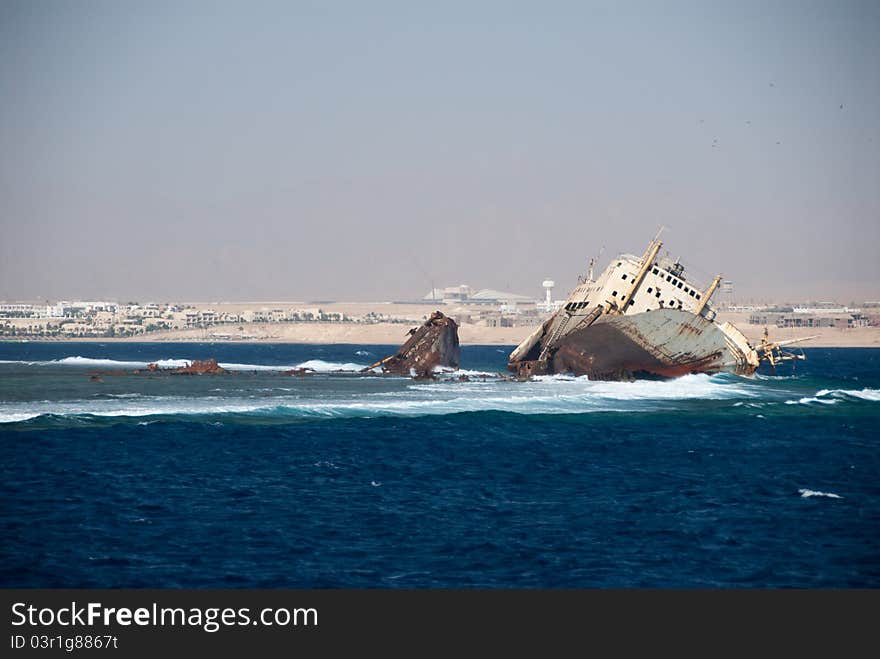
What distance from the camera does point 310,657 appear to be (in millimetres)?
19250

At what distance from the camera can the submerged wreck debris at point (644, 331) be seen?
7631cm

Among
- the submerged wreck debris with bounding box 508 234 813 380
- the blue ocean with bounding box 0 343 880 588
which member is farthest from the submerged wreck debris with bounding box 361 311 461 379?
the blue ocean with bounding box 0 343 880 588

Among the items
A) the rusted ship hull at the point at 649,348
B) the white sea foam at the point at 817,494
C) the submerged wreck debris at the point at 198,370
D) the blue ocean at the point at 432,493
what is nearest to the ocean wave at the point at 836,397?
the blue ocean at the point at 432,493

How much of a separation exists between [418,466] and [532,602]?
59.2 ft

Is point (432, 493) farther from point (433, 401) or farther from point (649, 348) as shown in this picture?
point (649, 348)

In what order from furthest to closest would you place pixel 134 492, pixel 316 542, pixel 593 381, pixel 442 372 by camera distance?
pixel 442 372 < pixel 593 381 < pixel 134 492 < pixel 316 542

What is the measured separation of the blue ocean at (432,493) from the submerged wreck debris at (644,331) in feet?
41.2

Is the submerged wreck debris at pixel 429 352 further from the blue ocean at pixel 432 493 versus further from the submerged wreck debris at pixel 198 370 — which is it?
the blue ocean at pixel 432 493

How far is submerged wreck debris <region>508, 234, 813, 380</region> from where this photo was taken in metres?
76.3

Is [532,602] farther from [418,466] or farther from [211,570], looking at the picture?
[418,466]

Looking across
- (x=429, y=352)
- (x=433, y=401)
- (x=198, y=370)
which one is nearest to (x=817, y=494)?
(x=433, y=401)

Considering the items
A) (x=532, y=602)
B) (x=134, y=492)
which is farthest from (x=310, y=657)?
(x=134, y=492)

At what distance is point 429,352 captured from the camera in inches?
3600

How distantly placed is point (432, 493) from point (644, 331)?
4336 centimetres
